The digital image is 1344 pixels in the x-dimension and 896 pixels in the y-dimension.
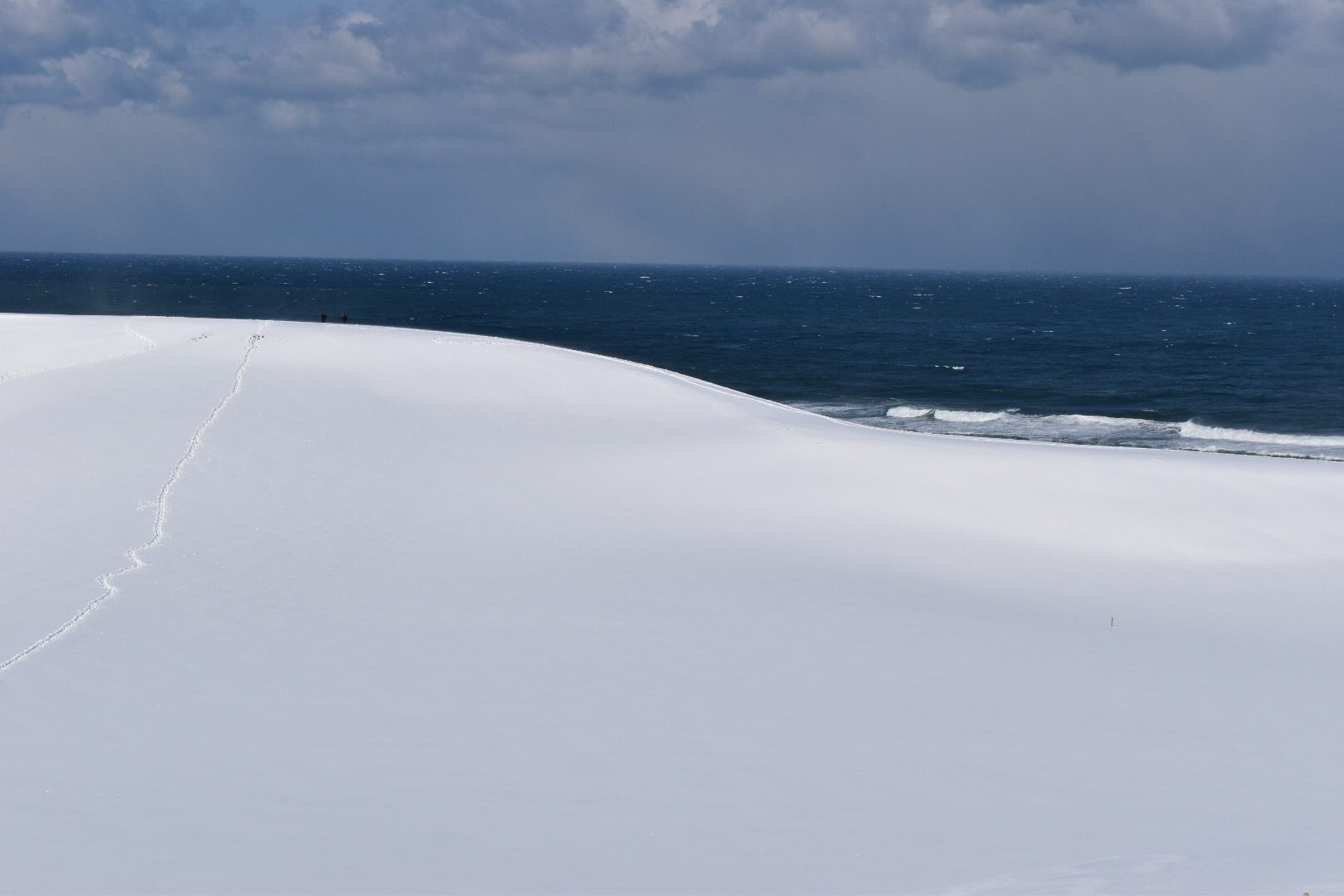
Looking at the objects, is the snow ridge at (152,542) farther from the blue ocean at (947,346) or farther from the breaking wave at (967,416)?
the breaking wave at (967,416)

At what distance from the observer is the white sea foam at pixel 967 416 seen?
5044 cm

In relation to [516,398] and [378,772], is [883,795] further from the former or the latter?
[516,398]

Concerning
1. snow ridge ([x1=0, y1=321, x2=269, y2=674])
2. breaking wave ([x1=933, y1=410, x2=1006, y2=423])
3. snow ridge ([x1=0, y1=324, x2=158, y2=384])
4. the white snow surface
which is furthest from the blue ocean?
snow ridge ([x1=0, y1=321, x2=269, y2=674])

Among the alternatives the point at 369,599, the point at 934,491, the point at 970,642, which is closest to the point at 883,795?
the point at 970,642

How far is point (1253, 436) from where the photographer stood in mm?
46844

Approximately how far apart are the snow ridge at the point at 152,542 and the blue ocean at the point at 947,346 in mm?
31796

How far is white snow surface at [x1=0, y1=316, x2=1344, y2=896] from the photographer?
7598 mm

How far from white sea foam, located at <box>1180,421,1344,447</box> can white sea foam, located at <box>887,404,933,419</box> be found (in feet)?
34.4

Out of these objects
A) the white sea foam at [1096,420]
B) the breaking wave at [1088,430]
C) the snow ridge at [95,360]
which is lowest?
the breaking wave at [1088,430]

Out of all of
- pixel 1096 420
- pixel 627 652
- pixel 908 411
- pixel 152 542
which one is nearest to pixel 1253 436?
pixel 1096 420

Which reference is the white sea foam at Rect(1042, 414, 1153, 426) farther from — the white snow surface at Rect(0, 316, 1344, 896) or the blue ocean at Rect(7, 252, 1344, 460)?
the white snow surface at Rect(0, 316, 1344, 896)

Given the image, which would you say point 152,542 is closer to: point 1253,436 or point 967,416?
point 967,416

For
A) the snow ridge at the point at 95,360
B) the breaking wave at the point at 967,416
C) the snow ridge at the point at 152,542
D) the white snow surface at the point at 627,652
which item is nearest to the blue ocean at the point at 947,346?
the breaking wave at the point at 967,416

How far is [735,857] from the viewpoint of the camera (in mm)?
7480
